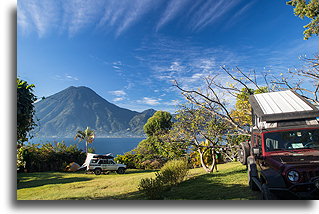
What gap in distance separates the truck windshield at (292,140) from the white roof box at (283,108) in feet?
0.78

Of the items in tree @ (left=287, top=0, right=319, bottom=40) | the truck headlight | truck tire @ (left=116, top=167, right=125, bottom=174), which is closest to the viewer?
the truck headlight

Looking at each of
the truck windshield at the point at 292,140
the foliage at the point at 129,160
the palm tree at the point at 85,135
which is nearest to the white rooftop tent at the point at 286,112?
the truck windshield at the point at 292,140

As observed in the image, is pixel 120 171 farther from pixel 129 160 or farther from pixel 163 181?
pixel 163 181

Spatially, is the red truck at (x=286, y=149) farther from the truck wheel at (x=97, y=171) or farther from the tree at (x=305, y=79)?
the truck wheel at (x=97, y=171)

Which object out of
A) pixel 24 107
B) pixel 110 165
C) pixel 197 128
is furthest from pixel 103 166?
pixel 24 107

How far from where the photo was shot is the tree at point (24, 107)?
4582 millimetres

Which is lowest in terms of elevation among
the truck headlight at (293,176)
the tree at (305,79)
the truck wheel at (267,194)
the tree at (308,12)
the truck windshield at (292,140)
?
the truck wheel at (267,194)

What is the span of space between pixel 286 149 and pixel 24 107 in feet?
17.3

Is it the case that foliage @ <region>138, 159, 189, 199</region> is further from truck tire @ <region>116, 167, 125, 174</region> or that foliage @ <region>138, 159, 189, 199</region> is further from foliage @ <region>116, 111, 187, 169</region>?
truck tire @ <region>116, 167, 125, 174</region>

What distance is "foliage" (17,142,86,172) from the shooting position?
12641 mm

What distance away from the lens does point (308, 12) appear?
505 cm

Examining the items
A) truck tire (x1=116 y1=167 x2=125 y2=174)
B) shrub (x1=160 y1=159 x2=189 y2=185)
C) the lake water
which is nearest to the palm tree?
the lake water

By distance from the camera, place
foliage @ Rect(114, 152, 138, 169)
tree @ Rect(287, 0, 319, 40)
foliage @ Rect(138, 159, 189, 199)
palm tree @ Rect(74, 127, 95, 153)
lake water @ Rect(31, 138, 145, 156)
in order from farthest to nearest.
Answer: palm tree @ Rect(74, 127, 95, 153), foliage @ Rect(114, 152, 138, 169), lake water @ Rect(31, 138, 145, 156), tree @ Rect(287, 0, 319, 40), foliage @ Rect(138, 159, 189, 199)

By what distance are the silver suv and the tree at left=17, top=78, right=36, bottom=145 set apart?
7.84 meters
